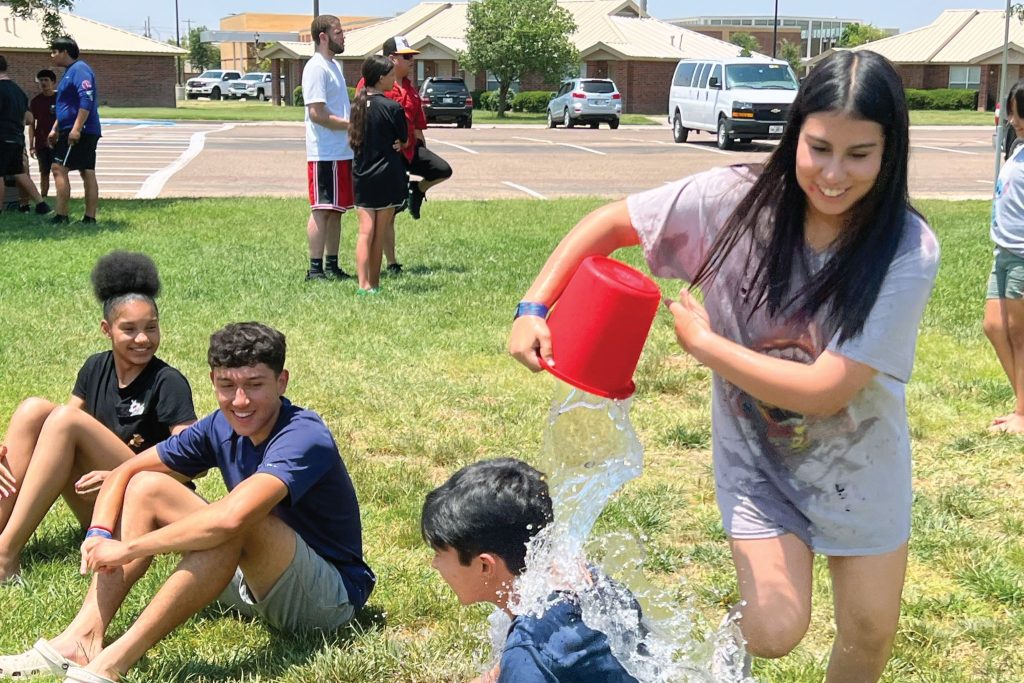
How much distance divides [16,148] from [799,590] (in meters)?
12.8

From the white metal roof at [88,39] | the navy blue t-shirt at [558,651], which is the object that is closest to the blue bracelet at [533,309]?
the navy blue t-shirt at [558,651]

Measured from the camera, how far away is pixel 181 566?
3.30 m

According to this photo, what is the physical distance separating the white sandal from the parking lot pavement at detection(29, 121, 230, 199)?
1308cm

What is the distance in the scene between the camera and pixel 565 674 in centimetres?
237

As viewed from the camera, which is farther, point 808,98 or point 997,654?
A: point 997,654

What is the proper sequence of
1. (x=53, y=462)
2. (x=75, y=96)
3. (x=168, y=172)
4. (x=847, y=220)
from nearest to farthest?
(x=847, y=220), (x=53, y=462), (x=75, y=96), (x=168, y=172)

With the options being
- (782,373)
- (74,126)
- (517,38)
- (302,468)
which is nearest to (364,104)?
(74,126)

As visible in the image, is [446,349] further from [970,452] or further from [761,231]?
[761,231]

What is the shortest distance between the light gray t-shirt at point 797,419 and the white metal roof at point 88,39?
57591mm

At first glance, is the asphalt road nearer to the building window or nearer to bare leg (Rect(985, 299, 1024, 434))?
bare leg (Rect(985, 299, 1024, 434))

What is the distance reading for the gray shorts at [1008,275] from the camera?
5.55 metres

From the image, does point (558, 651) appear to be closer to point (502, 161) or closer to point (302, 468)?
point (302, 468)

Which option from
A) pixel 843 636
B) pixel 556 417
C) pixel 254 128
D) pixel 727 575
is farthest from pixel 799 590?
pixel 254 128

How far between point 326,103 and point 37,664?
6.29 m
